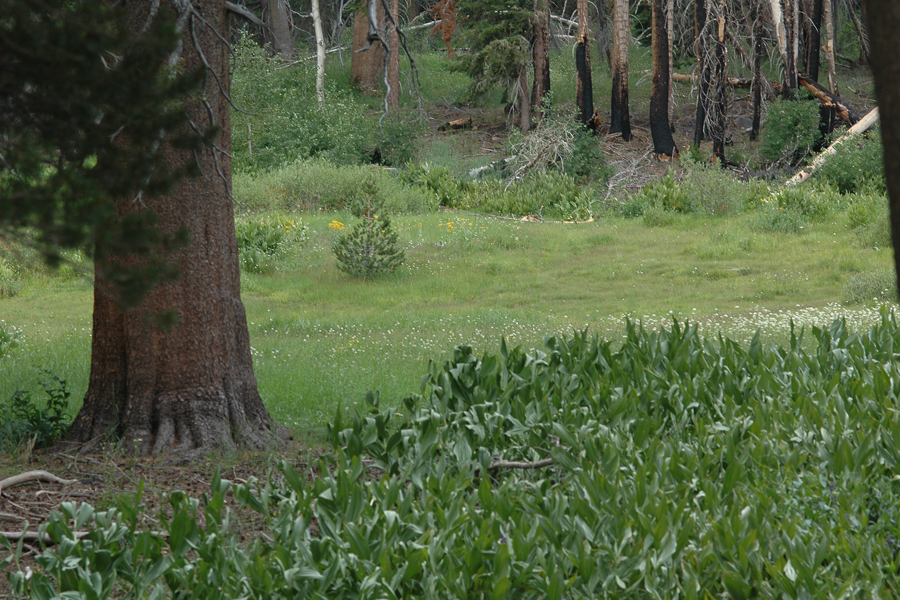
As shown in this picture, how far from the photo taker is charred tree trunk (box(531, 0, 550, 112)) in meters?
25.1

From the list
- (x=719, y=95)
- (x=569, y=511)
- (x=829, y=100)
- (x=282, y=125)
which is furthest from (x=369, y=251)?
(x=829, y=100)

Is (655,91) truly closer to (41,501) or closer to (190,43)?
(190,43)

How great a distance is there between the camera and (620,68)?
24.1 metres

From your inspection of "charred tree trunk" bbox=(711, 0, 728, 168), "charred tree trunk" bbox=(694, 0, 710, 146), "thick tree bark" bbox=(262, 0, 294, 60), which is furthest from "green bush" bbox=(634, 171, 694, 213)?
"thick tree bark" bbox=(262, 0, 294, 60)

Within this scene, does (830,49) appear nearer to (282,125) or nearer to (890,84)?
(282,125)

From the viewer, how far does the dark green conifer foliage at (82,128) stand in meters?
3.26

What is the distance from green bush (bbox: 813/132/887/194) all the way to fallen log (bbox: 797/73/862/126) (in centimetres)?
377

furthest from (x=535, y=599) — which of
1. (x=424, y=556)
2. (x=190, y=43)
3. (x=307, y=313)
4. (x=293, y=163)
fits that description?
(x=293, y=163)

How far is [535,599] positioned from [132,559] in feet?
4.66

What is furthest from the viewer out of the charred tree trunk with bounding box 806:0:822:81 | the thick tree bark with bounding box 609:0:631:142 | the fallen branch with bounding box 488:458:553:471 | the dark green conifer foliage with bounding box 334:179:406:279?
the charred tree trunk with bounding box 806:0:822:81

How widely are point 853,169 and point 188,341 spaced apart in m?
17.4

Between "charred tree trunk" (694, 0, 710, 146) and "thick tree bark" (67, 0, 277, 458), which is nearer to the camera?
"thick tree bark" (67, 0, 277, 458)

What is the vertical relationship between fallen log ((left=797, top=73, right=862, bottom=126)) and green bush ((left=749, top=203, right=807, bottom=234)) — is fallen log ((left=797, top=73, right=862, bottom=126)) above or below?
above

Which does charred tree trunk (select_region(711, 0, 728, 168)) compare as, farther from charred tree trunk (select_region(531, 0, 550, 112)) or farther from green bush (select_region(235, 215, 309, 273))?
green bush (select_region(235, 215, 309, 273))
